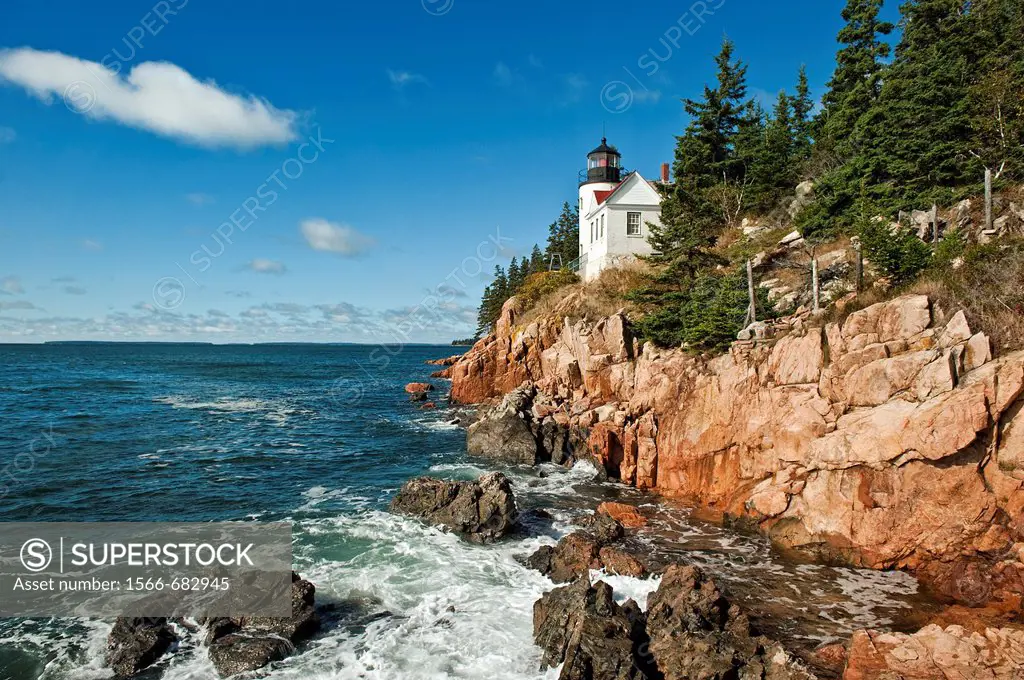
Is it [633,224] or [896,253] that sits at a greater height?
[633,224]

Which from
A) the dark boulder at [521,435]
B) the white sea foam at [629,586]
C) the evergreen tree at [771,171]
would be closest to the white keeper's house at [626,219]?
the evergreen tree at [771,171]

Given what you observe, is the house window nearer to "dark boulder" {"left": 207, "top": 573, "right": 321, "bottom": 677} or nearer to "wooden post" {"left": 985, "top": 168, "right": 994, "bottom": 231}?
"wooden post" {"left": 985, "top": 168, "right": 994, "bottom": 231}

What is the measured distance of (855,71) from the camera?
36.3 meters

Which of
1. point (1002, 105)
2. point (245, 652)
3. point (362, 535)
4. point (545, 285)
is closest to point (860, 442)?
point (362, 535)

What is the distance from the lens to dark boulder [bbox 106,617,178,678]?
10.5m

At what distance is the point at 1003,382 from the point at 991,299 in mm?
3167

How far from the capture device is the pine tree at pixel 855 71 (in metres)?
33.1

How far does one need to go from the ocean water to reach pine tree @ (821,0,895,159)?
91.3ft

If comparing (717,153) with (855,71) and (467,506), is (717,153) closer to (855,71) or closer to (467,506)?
(855,71)

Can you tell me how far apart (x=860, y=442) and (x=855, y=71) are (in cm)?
3337

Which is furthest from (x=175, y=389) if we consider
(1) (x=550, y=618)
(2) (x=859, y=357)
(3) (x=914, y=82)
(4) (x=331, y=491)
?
(3) (x=914, y=82)

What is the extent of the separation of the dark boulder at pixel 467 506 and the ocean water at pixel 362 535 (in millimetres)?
480

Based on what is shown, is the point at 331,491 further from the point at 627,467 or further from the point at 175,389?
the point at 175,389

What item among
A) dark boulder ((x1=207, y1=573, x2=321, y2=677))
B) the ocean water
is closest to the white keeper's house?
the ocean water
